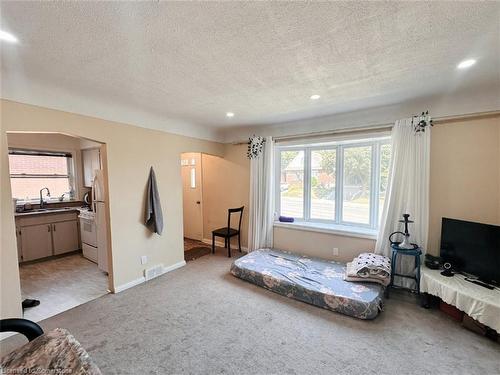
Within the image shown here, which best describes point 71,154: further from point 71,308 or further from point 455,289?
point 455,289

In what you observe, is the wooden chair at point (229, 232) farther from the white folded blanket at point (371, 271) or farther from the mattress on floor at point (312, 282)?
the white folded blanket at point (371, 271)

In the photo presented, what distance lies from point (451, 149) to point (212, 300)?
11.5ft

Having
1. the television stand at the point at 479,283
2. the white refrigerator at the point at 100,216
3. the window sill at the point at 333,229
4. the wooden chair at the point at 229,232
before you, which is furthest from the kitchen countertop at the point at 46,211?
the television stand at the point at 479,283

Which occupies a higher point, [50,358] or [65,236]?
[50,358]

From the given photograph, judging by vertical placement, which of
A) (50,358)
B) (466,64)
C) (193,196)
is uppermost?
(466,64)

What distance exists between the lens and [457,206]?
2.72m

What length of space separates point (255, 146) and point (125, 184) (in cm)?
229

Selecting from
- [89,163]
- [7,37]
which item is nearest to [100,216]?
[89,163]

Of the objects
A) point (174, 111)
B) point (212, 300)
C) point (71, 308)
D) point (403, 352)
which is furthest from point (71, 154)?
point (403, 352)

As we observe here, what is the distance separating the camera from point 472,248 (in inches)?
95.3

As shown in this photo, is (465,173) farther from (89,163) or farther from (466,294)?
(89,163)

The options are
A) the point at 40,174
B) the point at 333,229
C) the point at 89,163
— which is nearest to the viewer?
the point at 333,229

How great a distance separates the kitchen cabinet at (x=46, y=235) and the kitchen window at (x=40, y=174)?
0.65 metres

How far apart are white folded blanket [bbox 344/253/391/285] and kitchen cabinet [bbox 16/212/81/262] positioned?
5003mm
